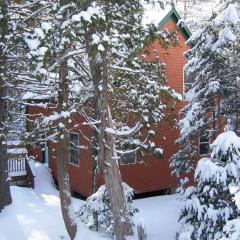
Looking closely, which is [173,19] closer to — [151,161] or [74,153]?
[151,161]

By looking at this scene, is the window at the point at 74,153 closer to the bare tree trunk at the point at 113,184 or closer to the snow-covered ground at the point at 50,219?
the snow-covered ground at the point at 50,219

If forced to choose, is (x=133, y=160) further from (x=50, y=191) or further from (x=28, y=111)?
(x=28, y=111)

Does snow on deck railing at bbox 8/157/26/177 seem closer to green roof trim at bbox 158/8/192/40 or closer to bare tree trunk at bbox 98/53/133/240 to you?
green roof trim at bbox 158/8/192/40

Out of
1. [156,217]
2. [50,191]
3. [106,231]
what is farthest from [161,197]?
[106,231]

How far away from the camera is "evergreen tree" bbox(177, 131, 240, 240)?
754 centimetres

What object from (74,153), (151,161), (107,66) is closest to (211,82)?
(107,66)

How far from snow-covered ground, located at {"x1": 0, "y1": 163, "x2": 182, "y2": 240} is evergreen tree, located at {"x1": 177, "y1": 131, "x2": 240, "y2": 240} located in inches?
133

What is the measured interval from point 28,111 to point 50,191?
6.30 metres

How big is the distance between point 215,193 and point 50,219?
617 centimetres

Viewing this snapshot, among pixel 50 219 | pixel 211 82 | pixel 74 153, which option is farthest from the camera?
pixel 74 153

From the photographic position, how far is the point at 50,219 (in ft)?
40.9

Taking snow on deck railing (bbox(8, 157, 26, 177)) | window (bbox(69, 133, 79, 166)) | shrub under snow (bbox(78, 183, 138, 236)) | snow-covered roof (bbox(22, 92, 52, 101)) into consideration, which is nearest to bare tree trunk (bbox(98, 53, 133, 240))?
shrub under snow (bbox(78, 183, 138, 236))

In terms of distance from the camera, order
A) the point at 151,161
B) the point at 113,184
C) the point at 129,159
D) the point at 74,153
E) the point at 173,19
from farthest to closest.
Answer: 1. the point at 173,19
2. the point at 74,153
3. the point at 151,161
4. the point at 129,159
5. the point at 113,184

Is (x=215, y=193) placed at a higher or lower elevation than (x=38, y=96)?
lower
